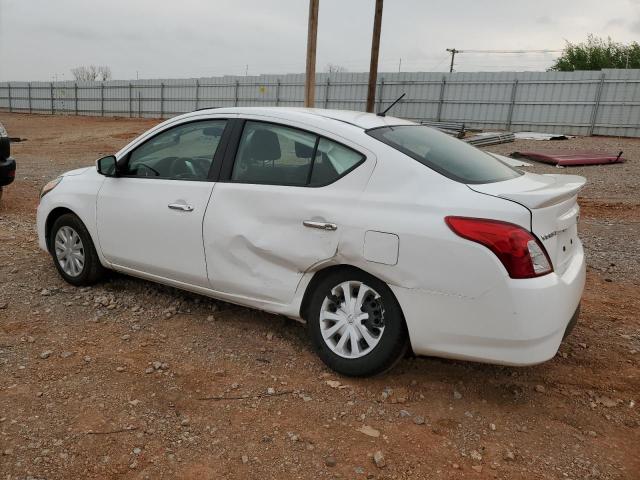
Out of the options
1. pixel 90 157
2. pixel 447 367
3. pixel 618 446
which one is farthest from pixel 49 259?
pixel 90 157

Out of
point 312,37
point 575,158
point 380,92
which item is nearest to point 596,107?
point 575,158

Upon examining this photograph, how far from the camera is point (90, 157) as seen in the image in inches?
617

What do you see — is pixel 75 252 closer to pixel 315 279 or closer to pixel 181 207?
pixel 181 207

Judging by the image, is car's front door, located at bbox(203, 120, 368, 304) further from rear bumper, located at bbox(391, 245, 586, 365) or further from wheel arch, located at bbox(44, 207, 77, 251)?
wheel arch, located at bbox(44, 207, 77, 251)

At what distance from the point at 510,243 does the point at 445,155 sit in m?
0.85

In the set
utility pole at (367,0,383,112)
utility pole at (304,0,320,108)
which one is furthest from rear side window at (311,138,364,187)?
utility pole at (367,0,383,112)

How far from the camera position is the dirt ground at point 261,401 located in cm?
244

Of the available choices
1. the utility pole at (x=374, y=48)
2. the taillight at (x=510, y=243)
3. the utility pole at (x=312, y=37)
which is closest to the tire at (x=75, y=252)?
the taillight at (x=510, y=243)

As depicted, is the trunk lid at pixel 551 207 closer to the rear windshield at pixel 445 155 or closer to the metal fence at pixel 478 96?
the rear windshield at pixel 445 155

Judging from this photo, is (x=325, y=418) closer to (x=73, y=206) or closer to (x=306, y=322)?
(x=306, y=322)

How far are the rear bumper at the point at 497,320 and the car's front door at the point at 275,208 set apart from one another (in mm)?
601

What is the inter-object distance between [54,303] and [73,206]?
79 centimetres

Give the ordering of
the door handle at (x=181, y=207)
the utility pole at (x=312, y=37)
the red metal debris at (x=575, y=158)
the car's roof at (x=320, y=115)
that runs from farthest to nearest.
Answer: the utility pole at (x=312, y=37)
the red metal debris at (x=575, y=158)
the door handle at (x=181, y=207)
the car's roof at (x=320, y=115)

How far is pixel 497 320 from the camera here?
8.56ft
